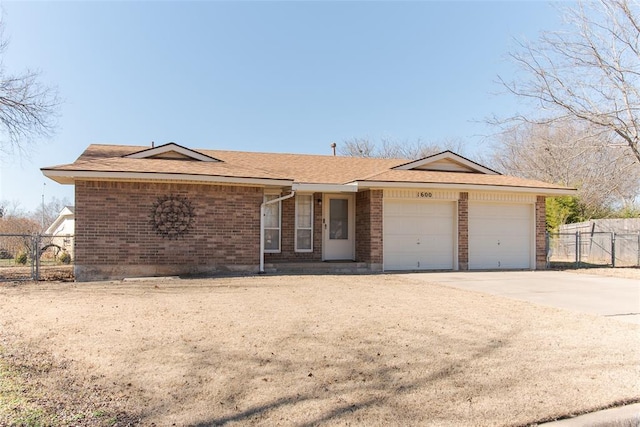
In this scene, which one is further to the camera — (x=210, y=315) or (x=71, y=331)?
(x=210, y=315)

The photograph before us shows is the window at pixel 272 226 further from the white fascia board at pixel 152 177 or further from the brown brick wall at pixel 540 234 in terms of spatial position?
the brown brick wall at pixel 540 234

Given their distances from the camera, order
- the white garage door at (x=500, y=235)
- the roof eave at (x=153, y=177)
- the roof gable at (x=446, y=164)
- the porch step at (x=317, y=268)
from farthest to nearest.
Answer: the roof gable at (x=446, y=164) → the white garage door at (x=500, y=235) → the porch step at (x=317, y=268) → the roof eave at (x=153, y=177)

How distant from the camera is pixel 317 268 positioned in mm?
13797

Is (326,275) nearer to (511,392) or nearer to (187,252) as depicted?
(187,252)

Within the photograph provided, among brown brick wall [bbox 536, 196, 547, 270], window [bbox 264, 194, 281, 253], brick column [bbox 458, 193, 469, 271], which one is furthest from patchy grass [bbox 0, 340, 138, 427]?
brown brick wall [bbox 536, 196, 547, 270]

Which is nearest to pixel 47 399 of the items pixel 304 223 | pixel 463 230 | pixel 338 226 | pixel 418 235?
pixel 304 223

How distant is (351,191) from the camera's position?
14.4 m

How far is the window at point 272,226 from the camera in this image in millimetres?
14648

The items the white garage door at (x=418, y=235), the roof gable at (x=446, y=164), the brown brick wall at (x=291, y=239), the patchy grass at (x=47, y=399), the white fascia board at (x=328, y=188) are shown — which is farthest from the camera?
the roof gable at (x=446, y=164)

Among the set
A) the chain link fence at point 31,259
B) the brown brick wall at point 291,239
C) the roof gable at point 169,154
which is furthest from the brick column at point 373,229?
the chain link fence at point 31,259

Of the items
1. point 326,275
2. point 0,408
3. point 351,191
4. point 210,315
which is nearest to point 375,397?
point 0,408

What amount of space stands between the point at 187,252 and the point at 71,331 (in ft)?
22.3

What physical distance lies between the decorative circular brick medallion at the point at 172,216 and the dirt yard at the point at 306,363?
14.6ft

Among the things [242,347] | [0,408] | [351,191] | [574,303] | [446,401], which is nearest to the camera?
[0,408]
